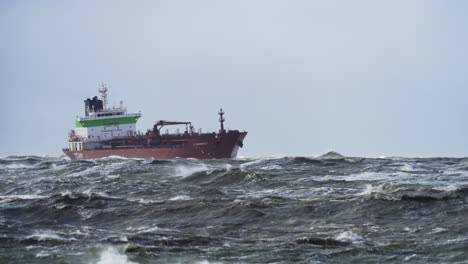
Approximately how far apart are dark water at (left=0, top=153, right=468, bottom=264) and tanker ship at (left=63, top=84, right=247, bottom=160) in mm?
34938

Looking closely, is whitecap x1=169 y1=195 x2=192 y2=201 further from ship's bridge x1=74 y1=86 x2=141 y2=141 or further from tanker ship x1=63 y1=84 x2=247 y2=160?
ship's bridge x1=74 y1=86 x2=141 y2=141

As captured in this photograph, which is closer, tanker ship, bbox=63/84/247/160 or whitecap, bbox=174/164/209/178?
whitecap, bbox=174/164/209/178

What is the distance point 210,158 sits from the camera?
3666 inches

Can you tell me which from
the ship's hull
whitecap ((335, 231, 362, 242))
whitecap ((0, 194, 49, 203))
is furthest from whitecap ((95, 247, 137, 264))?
the ship's hull

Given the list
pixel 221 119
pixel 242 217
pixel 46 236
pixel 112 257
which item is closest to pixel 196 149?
pixel 221 119

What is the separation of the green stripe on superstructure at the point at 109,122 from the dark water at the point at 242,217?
50028mm

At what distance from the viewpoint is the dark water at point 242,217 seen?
26891mm

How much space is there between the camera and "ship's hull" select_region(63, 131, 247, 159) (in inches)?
3649

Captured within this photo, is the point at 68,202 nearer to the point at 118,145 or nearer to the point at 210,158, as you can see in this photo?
the point at 210,158

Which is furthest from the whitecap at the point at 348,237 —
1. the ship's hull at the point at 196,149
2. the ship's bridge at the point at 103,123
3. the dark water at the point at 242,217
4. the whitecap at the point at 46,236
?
the ship's bridge at the point at 103,123

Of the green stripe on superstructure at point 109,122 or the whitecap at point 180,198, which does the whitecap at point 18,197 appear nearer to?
the whitecap at point 180,198

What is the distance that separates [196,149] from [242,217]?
57.6 m

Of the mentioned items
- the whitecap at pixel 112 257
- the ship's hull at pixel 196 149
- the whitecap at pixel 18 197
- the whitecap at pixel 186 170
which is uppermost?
the ship's hull at pixel 196 149

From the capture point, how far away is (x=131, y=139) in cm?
9994
